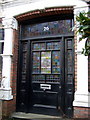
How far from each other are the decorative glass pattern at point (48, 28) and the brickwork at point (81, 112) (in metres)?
2.23

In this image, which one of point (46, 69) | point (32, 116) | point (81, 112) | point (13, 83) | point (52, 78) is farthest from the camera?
point (13, 83)

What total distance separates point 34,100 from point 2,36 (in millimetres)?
2340

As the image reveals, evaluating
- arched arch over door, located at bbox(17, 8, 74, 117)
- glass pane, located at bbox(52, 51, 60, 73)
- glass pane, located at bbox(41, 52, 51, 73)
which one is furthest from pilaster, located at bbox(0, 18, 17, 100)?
glass pane, located at bbox(52, 51, 60, 73)

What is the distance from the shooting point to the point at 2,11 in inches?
216

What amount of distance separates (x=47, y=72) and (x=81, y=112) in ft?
5.09

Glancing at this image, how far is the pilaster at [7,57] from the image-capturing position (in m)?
5.12

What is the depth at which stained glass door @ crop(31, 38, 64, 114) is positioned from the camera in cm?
499

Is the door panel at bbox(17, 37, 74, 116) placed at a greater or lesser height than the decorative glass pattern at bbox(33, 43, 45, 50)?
lesser

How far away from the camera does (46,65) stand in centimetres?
519

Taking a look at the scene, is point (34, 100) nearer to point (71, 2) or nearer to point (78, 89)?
point (78, 89)

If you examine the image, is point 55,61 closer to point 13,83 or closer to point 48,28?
point 48,28

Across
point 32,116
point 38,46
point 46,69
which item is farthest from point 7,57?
point 32,116

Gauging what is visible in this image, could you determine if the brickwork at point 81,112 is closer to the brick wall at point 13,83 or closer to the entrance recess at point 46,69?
the entrance recess at point 46,69

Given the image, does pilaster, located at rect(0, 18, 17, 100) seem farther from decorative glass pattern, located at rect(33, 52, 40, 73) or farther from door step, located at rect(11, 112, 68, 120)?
decorative glass pattern, located at rect(33, 52, 40, 73)
